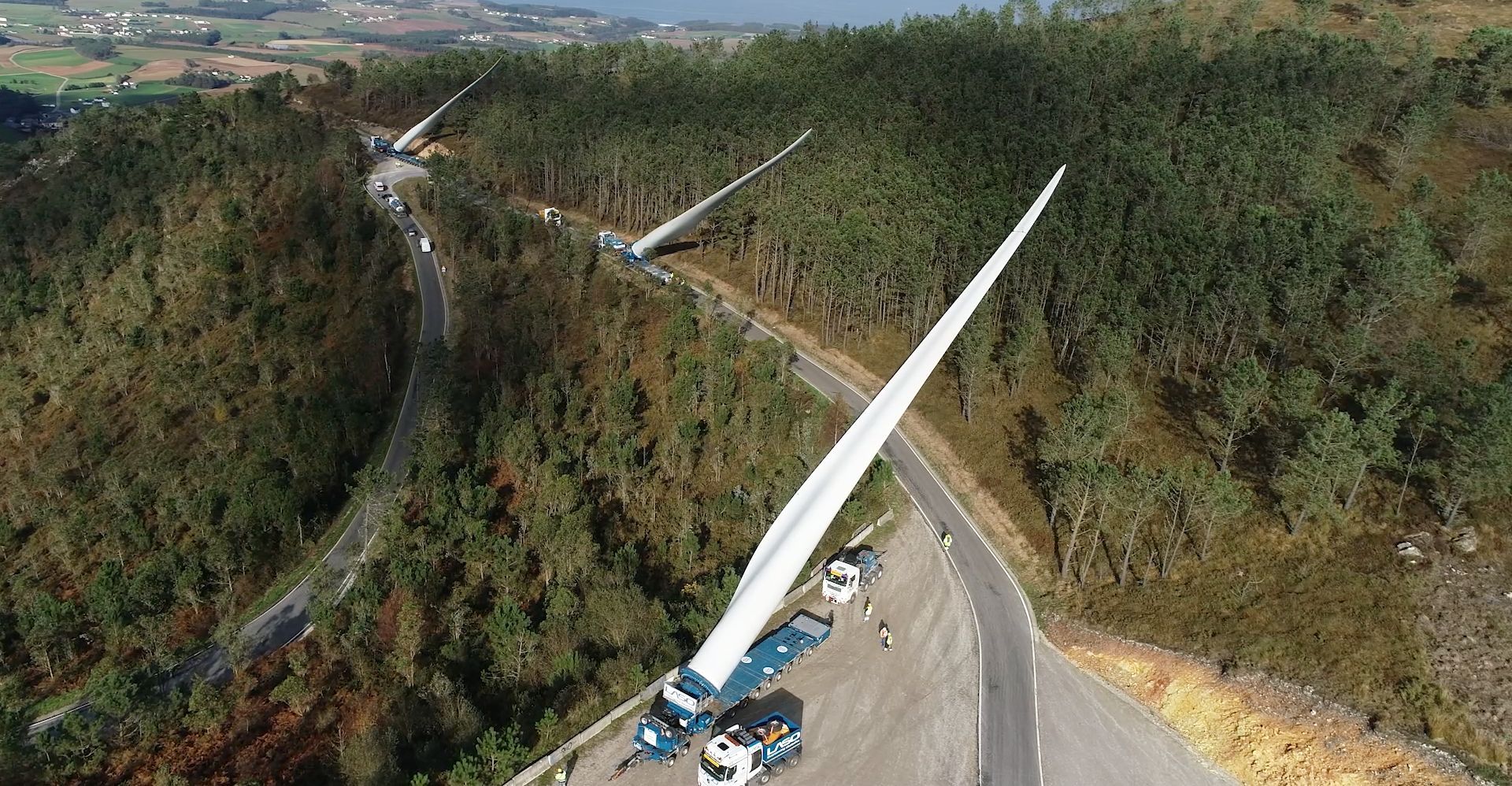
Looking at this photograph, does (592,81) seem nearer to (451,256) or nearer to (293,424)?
(451,256)

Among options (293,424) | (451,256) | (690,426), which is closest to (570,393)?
(690,426)

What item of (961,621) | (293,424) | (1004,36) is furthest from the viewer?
(1004,36)

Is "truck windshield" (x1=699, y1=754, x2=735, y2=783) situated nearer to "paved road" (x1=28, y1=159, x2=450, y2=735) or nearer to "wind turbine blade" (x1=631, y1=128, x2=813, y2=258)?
"paved road" (x1=28, y1=159, x2=450, y2=735)

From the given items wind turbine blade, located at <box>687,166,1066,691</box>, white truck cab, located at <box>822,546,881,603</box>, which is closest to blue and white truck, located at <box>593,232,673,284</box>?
white truck cab, located at <box>822,546,881,603</box>

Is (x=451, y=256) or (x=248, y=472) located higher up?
(x=451, y=256)

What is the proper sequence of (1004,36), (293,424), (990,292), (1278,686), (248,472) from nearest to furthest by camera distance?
(1278,686) → (248,472) → (293,424) → (990,292) → (1004,36)

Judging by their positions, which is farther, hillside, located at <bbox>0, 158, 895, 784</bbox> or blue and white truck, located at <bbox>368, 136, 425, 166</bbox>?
blue and white truck, located at <bbox>368, 136, 425, 166</bbox>

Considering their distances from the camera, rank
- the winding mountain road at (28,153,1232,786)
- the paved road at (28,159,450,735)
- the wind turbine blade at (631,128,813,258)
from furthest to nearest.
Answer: the wind turbine blade at (631,128,813,258) < the paved road at (28,159,450,735) < the winding mountain road at (28,153,1232,786)

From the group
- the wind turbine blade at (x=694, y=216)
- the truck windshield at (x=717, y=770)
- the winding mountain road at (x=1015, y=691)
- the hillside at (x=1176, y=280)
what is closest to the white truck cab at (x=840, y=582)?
the winding mountain road at (x=1015, y=691)
